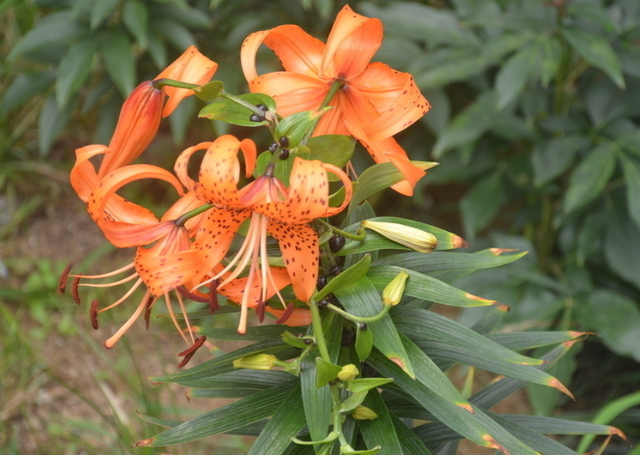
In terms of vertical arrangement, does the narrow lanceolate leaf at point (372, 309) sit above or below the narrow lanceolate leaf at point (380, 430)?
above

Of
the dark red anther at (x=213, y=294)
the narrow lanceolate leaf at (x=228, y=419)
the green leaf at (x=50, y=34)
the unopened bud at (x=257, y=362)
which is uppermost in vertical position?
the dark red anther at (x=213, y=294)

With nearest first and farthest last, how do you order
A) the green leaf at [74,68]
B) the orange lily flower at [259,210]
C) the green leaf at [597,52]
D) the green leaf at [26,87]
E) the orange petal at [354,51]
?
the orange lily flower at [259,210] < the orange petal at [354,51] < the green leaf at [597,52] < the green leaf at [74,68] < the green leaf at [26,87]

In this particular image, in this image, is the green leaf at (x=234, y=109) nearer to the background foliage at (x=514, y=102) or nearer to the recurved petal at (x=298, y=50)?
the recurved petal at (x=298, y=50)

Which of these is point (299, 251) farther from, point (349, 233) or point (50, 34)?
point (50, 34)

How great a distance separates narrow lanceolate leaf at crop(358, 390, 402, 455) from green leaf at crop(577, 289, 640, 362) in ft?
2.85

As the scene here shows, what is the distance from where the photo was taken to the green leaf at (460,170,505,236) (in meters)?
1.52

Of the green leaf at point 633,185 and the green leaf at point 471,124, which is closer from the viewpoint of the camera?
the green leaf at point 633,185

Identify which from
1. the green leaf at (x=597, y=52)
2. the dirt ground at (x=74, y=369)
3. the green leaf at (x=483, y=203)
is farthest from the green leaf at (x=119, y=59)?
the green leaf at (x=597, y=52)

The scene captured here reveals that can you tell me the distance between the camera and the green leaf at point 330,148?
544 mm

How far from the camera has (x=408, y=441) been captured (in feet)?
2.16

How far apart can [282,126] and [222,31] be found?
4.02 ft

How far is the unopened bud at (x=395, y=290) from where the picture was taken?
54 cm

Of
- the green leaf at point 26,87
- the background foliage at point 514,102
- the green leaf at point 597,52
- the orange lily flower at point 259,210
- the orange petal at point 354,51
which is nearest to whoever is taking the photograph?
the orange lily flower at point 259,210

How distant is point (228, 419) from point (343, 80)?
329 millimetres
